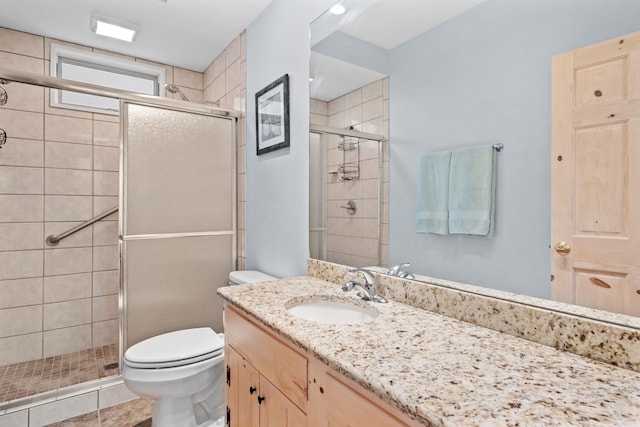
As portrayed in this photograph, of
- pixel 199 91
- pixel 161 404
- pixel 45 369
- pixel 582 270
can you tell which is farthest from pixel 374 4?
pixel 45 369

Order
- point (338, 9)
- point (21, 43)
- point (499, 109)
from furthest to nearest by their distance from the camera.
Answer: point (21, 43), point (338, 9), point (499, 109)

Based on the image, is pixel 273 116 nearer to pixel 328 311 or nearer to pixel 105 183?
pixel 328 311

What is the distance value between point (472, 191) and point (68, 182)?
2828 millimetres

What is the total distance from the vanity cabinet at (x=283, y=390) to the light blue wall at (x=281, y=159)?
1.93 feet

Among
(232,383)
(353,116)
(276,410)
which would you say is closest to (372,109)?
(353,116)

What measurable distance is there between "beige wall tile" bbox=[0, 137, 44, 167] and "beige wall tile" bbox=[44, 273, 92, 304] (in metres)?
0.86

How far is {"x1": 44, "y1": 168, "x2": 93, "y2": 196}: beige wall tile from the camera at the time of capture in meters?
2.49

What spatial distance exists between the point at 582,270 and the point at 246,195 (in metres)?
1.90

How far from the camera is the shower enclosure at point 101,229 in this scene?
2002 millimetres

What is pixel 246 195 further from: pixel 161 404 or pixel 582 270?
pixel 582 270

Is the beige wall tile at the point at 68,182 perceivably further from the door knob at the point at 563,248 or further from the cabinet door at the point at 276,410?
the door knob at the point at 563,248

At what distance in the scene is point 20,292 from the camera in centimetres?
241

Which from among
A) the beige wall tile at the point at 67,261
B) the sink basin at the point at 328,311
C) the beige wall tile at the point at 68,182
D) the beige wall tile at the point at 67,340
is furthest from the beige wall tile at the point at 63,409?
the sink basin at the point at 328,311

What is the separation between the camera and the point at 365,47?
54.2 inches
